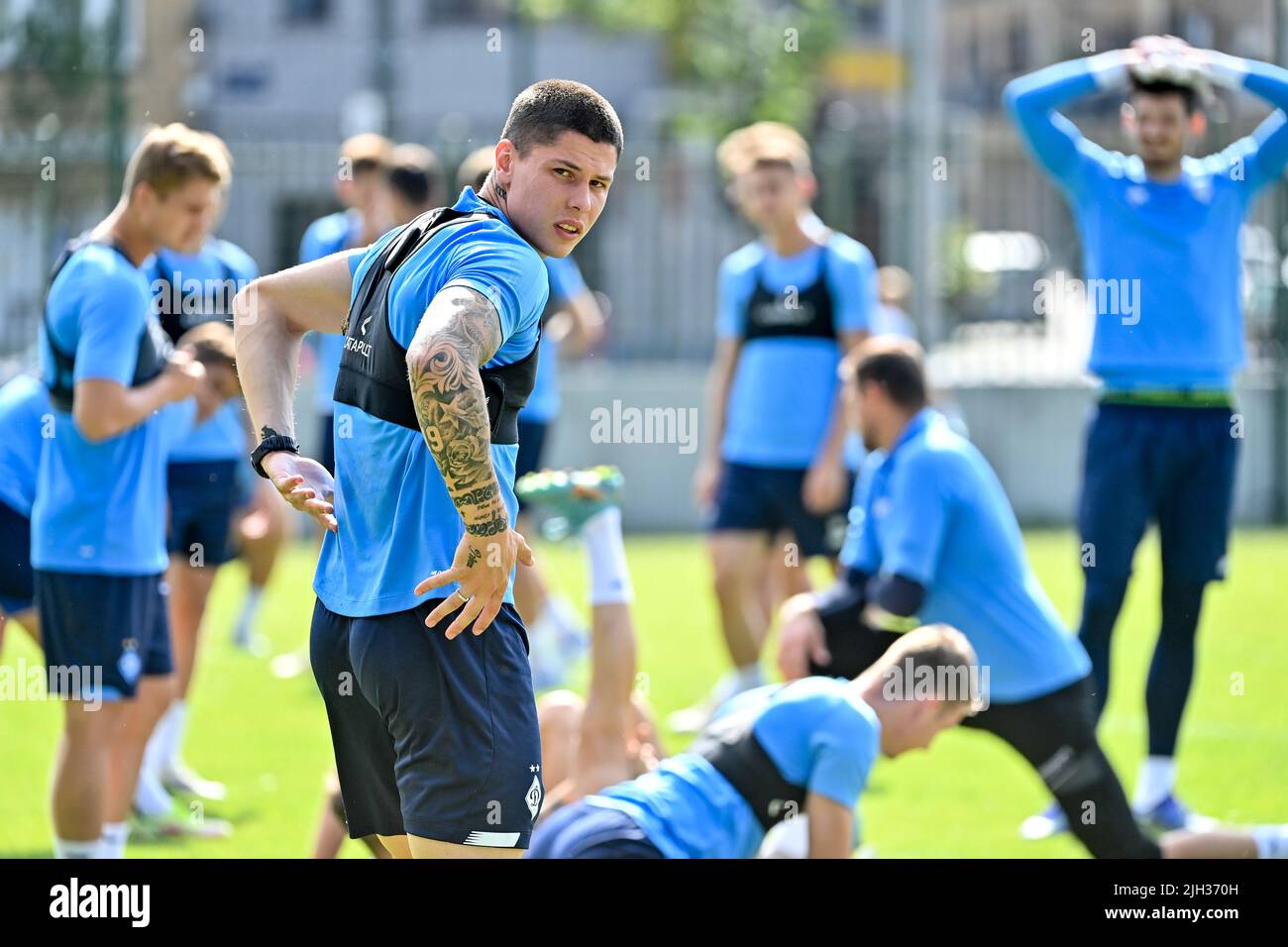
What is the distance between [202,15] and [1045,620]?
87.9 feet

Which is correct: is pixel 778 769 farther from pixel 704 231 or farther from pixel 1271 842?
pixel 704 231

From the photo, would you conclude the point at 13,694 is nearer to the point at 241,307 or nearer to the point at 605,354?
the point at 241,307

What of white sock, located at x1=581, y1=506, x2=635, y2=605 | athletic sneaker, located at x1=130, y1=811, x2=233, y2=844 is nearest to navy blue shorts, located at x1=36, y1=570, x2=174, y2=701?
athletic sneaker, located at x1=130, y1=811, x2=233, y2=844

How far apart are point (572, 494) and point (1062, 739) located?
1.66 meters

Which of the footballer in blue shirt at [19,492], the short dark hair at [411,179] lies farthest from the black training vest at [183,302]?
the footballer in blue shirt at [19,492]

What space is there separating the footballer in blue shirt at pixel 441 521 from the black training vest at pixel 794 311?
4.56 meters

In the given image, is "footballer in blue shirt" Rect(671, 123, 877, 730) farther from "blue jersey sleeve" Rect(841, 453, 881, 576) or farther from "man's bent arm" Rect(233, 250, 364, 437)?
"man's bent arm" Rect(233, 250, 364, 437)

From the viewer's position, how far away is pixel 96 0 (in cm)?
1369

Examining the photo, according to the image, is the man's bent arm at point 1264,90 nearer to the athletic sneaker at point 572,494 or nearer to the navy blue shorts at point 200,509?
the athletic sneaker at point 572,494

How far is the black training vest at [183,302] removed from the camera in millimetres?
6695

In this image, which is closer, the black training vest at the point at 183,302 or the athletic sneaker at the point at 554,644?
the black training vest at the point at 183,302

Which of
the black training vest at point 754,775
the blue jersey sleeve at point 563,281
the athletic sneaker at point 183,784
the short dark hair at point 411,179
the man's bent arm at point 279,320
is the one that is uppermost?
the short dark hair at point 411,179

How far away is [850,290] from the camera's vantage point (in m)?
8.05
